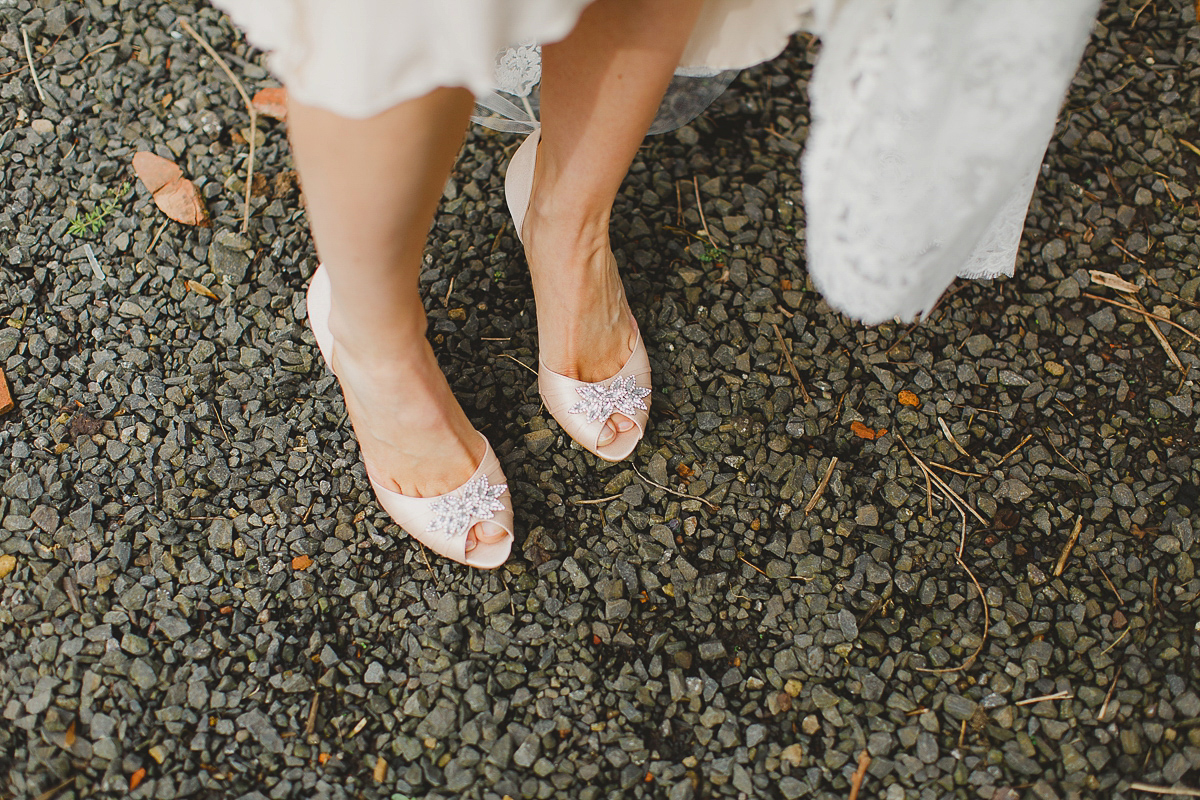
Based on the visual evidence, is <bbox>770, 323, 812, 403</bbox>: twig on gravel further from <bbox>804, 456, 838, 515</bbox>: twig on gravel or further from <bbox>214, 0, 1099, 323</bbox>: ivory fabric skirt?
<bbox>214, 0, 1099, 323</bbox>: ivory fabric skirt

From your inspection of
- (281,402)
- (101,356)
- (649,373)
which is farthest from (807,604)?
(101,356)

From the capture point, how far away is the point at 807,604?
4.84ft

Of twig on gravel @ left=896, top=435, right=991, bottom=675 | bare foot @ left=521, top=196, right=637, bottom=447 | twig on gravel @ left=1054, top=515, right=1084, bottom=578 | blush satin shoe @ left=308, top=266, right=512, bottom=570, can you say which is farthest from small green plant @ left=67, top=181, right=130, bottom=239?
twig on gravel @ left=1054, top=515, right=1084, bottom=578

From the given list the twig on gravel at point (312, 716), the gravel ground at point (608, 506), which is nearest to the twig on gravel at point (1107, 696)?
the gravel ground at point (608, 506)

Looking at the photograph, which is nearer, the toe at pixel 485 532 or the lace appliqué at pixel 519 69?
the toe at pixel 485 532

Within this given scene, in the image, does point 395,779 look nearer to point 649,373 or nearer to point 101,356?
point 649,373

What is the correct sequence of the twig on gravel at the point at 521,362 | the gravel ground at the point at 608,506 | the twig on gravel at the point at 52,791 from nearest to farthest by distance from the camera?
the twig on gravel at the point at 52,791
the gravel ground at the point at 608,506
the twig on gravel at the point at 521,362

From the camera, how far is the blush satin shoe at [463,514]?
1403 mm

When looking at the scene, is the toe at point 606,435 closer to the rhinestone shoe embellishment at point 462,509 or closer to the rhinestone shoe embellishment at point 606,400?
the rhinestone shoe embellishment at point 606,400

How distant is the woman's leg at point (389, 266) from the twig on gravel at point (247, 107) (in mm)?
700

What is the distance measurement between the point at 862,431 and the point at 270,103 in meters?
1.53

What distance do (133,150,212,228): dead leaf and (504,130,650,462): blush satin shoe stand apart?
2.40 ft

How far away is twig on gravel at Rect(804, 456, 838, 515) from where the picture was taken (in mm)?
1568

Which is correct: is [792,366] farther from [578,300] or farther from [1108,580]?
[1108,580]
